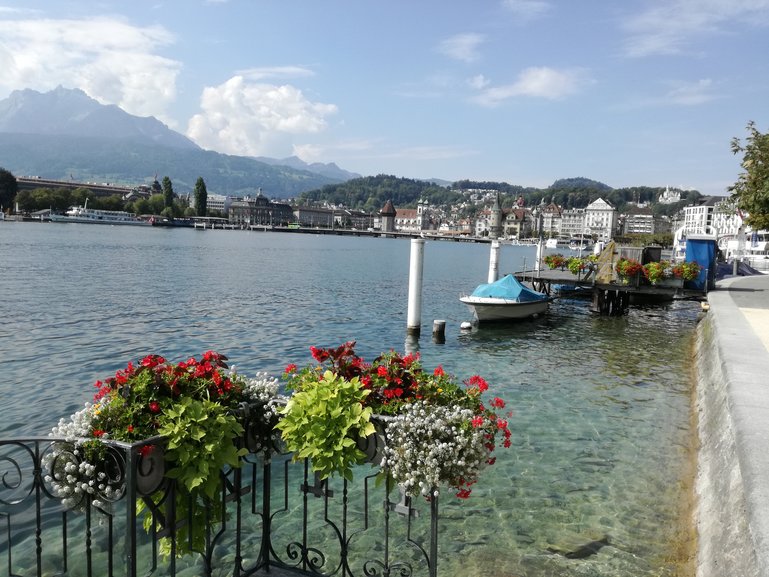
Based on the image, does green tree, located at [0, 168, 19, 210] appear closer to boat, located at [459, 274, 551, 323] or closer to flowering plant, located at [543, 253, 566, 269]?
flowering plant, located at [543, 253, 566, 269]

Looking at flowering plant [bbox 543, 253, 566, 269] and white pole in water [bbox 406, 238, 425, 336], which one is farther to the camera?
flowering plant [bbox 543, 253, 566, 269]

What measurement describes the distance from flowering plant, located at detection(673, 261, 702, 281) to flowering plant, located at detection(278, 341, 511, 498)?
2686 cm

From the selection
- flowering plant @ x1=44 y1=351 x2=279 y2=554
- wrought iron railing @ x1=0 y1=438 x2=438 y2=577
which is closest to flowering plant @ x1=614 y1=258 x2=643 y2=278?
wrought iron railing @ x1=0 y1=438 x2=438 y2=577

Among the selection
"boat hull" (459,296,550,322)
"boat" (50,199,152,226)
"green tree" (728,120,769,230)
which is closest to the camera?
"green tree" (728,120,769,230)

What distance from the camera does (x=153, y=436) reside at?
3.99m

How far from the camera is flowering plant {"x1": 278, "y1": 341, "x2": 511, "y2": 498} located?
441cm

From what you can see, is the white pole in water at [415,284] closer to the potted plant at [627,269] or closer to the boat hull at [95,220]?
the potted plant at [627,269]

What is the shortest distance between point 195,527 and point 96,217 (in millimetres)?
202409

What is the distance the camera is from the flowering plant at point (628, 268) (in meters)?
29.6

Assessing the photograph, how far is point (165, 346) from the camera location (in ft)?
69.6

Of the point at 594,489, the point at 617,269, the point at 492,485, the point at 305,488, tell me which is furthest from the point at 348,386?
the point at 617,269

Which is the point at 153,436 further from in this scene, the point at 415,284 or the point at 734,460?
the point at 415,284

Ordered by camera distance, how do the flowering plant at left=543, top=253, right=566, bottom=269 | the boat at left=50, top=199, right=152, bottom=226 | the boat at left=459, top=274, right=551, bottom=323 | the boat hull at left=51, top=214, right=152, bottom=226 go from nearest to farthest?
the boat at left=459, top=274, right=551, bottom=323 → the flowering plant at left=543, top=253, right=566, bottom=269 → the boat hull at left=51, top=214, right=152, bottom=226 → the boat at left=50, top=199, right=152, bottom=226

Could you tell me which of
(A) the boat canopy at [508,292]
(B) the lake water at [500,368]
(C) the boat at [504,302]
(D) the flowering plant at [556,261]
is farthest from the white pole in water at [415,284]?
(D) the flowering plant at [556,261]
